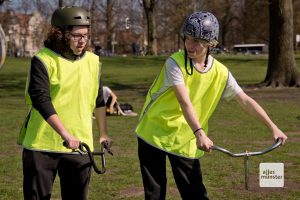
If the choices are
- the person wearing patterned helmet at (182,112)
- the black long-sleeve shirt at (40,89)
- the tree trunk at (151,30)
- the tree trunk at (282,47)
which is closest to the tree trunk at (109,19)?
the tree trunk at (151,30)

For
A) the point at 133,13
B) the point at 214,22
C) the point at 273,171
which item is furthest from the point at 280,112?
the point at 133,13

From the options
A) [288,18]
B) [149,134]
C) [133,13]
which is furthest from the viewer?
[133,13]

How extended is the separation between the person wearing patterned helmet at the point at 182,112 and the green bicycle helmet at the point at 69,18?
674 millimetres

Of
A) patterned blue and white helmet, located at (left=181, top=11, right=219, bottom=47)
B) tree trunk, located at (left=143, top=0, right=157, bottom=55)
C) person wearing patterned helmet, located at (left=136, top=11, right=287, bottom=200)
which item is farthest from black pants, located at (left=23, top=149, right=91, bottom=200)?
tree trunk, located at (left=143, top=0, right=157, bottom=55)

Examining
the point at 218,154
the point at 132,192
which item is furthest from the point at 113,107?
the point at 132,192

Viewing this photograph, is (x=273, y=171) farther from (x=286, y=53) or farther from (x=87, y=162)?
(x=286, y=53)

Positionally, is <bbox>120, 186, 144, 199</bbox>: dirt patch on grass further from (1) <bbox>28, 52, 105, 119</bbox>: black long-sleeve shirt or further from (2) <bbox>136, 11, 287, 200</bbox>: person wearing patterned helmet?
(1) <bbox>28, 52, 105, 119</bbox>: black long-sleeve shirt

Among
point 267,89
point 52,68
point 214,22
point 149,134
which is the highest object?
point 214,22

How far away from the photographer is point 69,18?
416 cm

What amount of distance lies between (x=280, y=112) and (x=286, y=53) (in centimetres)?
709

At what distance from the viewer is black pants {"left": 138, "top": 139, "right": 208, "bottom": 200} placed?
4516 millimetres

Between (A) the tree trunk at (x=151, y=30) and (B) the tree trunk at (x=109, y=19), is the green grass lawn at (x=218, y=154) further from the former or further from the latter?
(B) the tree trunk at (x=109, y=19)

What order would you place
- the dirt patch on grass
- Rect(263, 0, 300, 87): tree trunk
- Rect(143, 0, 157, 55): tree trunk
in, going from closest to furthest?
1. the dirt patch on grass
2. Rect(263, 0, 300, 87): tree trunk
3. Rect(143, 0, 157, 55): tree trunk

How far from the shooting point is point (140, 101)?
65.4 feet
